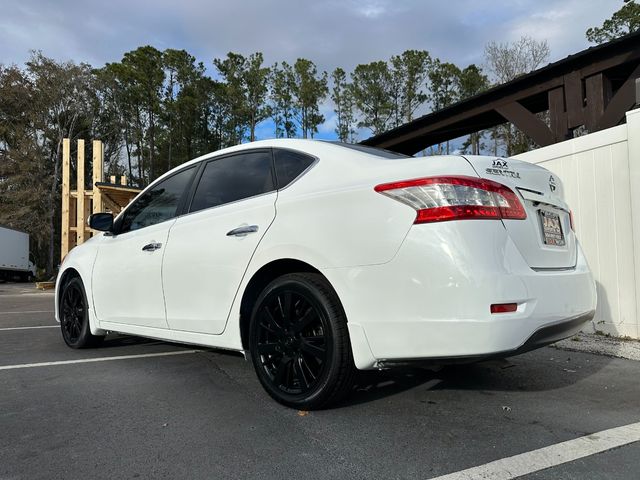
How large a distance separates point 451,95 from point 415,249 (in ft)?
133

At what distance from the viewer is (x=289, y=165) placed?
131 inches

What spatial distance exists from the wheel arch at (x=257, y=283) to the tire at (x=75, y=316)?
2.44 meters

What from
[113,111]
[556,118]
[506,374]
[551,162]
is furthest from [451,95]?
[506,374]

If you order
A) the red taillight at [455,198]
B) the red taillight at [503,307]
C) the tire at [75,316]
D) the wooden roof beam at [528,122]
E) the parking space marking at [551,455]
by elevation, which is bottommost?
the parking space marking at [551,455]

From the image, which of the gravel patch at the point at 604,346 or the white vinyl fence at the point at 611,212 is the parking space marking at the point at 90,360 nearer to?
the gravel patch at the point at 604,346

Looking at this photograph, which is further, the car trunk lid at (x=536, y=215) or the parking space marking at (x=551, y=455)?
the car trunk lid at (x=536, y=215)

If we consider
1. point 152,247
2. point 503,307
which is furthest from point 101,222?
point 503,307

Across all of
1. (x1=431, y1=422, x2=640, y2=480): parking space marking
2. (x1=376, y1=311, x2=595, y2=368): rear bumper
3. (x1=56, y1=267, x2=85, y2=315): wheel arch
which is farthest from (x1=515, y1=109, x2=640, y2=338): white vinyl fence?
(x1=56, y1=267, x2=85, y2=315): wheel arch

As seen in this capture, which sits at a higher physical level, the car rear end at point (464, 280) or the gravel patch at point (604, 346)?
the car rear end at point (464, 280)

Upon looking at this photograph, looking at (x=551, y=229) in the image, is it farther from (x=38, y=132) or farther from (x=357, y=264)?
(x=38, y=132)

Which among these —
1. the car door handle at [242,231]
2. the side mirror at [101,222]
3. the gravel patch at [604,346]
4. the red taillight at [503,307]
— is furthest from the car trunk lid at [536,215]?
the side mirror at [101,222]

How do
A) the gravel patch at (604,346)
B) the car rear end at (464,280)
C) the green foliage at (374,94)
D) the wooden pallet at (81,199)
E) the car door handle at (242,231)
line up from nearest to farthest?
the car rear end at (464,280) < the car door handle at (242,231) < the gravel patch at (604,346) < the wooden pallet at (81,199) < the green foliage at (374,94)

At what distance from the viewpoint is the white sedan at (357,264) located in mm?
2436

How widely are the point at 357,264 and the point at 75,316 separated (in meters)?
3.80
